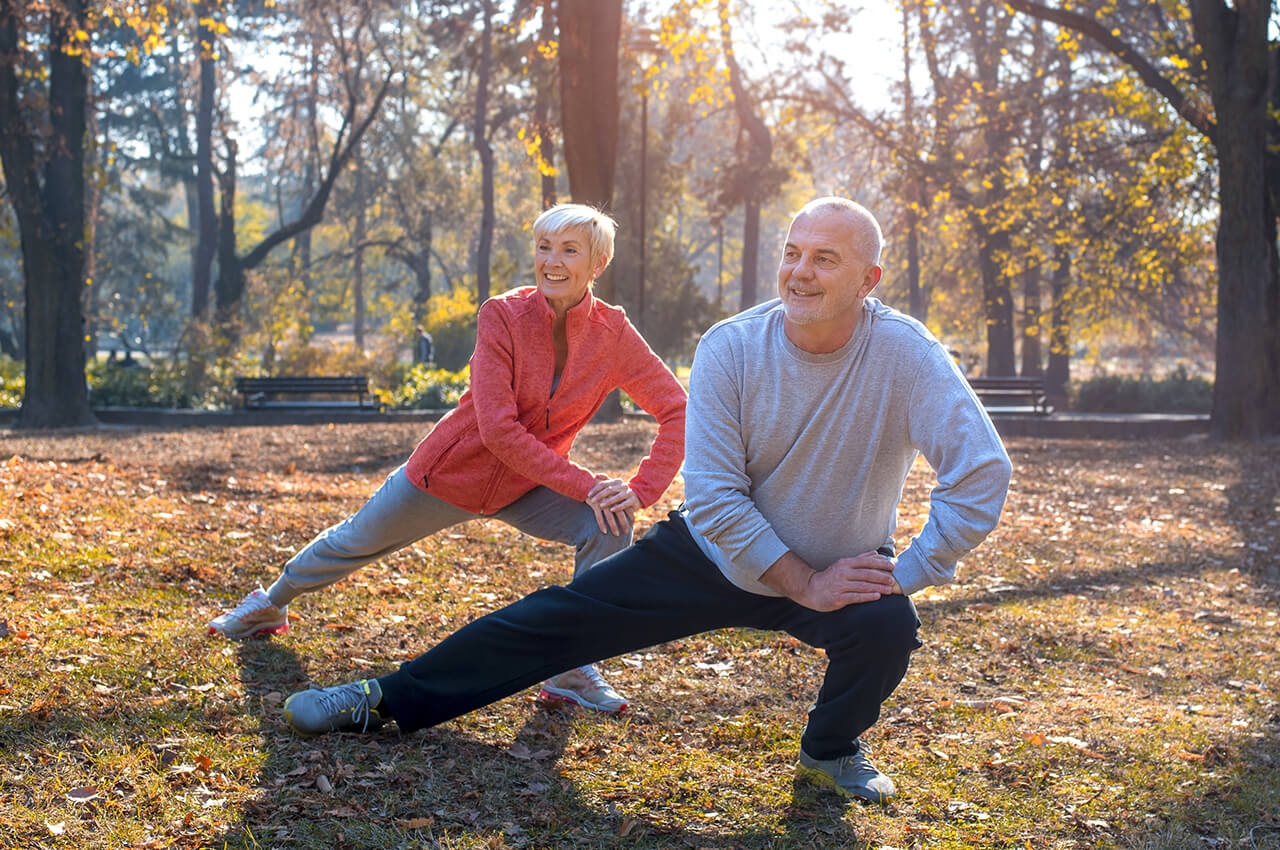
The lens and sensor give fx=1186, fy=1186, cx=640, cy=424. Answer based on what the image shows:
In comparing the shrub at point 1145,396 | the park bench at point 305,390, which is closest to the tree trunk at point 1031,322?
the shrub at point 1145,396

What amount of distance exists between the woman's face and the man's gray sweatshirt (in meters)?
0.82

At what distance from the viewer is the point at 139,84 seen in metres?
46.5

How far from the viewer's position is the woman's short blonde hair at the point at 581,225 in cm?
416

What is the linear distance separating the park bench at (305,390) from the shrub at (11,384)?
3.40m

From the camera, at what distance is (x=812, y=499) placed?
3475 mm

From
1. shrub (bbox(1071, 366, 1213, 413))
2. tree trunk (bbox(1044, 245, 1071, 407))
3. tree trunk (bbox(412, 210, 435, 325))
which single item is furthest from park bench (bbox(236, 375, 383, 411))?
tree trunk (bbox(412, 210, 435, 325))

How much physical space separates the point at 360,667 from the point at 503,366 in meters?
1.66

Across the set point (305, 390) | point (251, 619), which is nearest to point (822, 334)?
point (251, 619)

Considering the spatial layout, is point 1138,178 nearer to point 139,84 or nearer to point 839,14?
point 839,14

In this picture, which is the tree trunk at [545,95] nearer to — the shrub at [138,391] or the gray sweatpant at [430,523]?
the shrub at [138,391]

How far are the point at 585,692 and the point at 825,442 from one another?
175 centimetres

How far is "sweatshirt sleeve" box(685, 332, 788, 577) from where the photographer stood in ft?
11.1

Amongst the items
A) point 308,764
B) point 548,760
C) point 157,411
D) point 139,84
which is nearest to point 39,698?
point 308,764

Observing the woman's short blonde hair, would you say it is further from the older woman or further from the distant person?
the distant person
